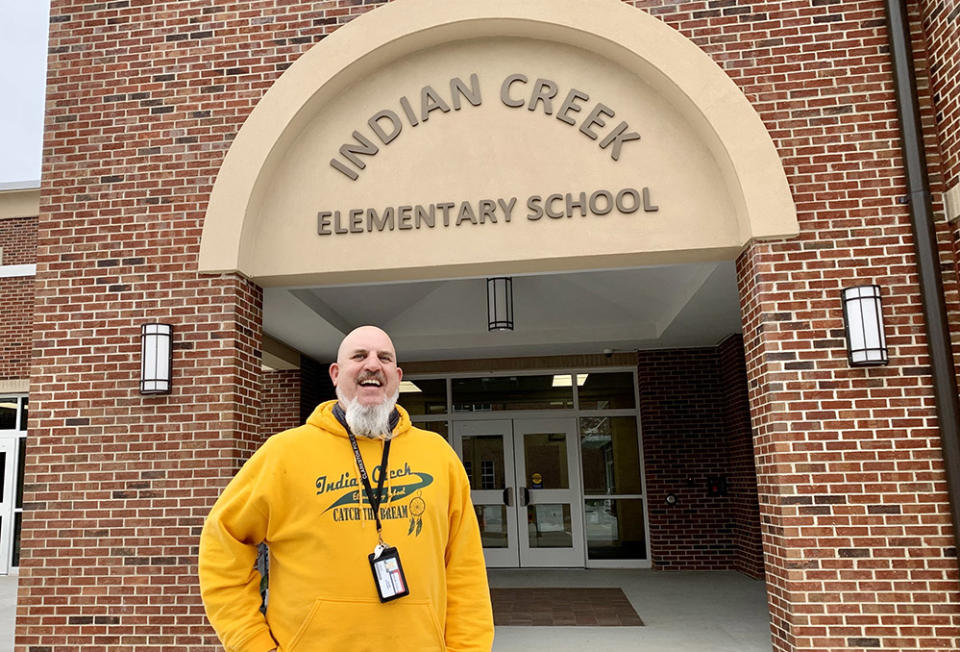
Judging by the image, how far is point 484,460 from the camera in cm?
1150

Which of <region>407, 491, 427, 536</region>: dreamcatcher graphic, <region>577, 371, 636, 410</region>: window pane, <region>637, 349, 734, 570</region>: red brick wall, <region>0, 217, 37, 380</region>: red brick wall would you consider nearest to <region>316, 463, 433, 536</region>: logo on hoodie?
<region>407, 491, 427, 536</region>: dreamcatcher graphic

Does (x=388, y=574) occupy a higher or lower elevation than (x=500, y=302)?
lower

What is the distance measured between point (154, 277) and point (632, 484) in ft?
26.4

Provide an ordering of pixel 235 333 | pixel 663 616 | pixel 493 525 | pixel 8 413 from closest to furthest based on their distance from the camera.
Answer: pixel 235 333 < pixel 663 616 < pixel 493 525 < pixel 8 413

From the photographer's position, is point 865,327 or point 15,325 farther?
point 15,325

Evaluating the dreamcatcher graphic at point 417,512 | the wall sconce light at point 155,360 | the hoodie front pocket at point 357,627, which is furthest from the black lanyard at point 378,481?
the wall sconce light at point 155,360

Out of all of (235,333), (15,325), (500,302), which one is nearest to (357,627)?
(235,333)

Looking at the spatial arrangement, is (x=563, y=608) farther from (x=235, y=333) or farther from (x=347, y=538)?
(x=347, y=538)

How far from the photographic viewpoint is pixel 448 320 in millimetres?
10148

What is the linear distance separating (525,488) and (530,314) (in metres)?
2.99

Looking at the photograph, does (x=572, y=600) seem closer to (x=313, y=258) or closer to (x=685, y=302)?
(x=685, y=302)

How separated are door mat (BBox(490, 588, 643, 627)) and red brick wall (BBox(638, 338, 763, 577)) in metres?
2.08

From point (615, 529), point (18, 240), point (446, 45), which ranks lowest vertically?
point (615, 529)

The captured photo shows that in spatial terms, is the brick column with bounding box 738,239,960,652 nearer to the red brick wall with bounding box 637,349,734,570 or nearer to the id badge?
the id badge
